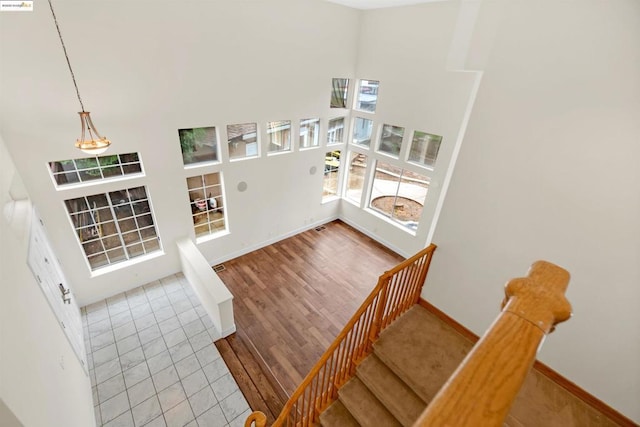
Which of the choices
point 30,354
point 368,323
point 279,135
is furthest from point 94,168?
point 368,323

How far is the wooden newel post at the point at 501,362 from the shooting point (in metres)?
0.47

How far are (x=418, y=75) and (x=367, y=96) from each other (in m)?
1.58

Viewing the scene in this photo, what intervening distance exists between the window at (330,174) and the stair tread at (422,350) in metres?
5.22

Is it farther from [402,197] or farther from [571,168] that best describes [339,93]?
[571,168]

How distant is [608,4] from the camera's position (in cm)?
200

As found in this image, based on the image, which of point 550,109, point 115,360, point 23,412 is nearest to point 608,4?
point 550,109

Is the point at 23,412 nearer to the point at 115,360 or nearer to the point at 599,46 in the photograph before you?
the point at 115,360

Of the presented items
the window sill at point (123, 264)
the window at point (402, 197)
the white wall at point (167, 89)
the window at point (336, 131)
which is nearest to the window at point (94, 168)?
the white wall at point (167, 89)

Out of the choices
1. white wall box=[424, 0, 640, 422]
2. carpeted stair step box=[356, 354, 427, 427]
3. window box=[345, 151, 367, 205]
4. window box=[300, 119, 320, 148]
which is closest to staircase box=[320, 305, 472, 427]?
carpeted stair step box=[356, 354, 427, 427]

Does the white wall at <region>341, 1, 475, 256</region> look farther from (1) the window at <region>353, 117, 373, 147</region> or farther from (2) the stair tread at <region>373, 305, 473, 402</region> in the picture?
(2) the stair tread at <region>373, 305, 473, 402</region>

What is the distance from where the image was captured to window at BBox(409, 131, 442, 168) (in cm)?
602

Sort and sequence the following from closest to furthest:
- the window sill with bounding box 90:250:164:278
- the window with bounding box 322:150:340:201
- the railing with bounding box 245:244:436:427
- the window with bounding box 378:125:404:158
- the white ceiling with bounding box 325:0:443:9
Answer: the railing with bounding box 245:244:436:427 < the window sill with bounding box 90:250:164:278 < the white ceiling with bounding box 325:0:443:9 < the window with bounding box 378:125:404:158 < the window with bounding box 322:150:340:201

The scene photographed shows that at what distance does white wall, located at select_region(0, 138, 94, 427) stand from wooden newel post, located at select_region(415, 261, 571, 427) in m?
2.37

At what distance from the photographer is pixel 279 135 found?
6.58 meters
